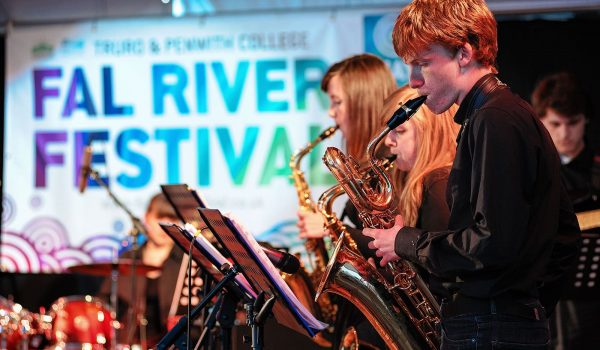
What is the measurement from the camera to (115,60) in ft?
25.6

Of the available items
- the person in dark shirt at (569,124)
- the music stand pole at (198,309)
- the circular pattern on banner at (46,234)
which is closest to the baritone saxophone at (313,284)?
the music stand pole at (198,309)

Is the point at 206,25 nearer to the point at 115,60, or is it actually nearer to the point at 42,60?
the point at 115,60

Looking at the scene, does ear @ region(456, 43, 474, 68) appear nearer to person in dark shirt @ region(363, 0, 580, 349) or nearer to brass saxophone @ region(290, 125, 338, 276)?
person in dark shirt @ region(363, 0, 580, 349)

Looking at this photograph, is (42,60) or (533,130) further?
(42,60)

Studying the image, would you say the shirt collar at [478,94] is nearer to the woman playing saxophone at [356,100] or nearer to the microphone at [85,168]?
the woman playing saxophone at [356,100]

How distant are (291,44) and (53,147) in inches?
92.2

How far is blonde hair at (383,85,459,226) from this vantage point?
3.74 m

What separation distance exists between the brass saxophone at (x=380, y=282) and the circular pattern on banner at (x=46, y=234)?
4.53 metres

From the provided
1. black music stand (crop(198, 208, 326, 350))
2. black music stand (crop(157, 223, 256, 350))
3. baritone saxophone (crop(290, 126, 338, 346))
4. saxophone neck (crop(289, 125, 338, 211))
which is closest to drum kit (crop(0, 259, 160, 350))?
saxophone neck (crop(289, 125, 338, 211))

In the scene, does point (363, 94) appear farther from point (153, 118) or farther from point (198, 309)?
point (153, 118)

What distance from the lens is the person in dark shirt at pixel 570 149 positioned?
5949 mm

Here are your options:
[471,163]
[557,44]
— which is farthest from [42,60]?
[471,163]

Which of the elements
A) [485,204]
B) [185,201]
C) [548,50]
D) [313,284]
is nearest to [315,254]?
[313,284]

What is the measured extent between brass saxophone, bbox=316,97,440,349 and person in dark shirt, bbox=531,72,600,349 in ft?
8.65
